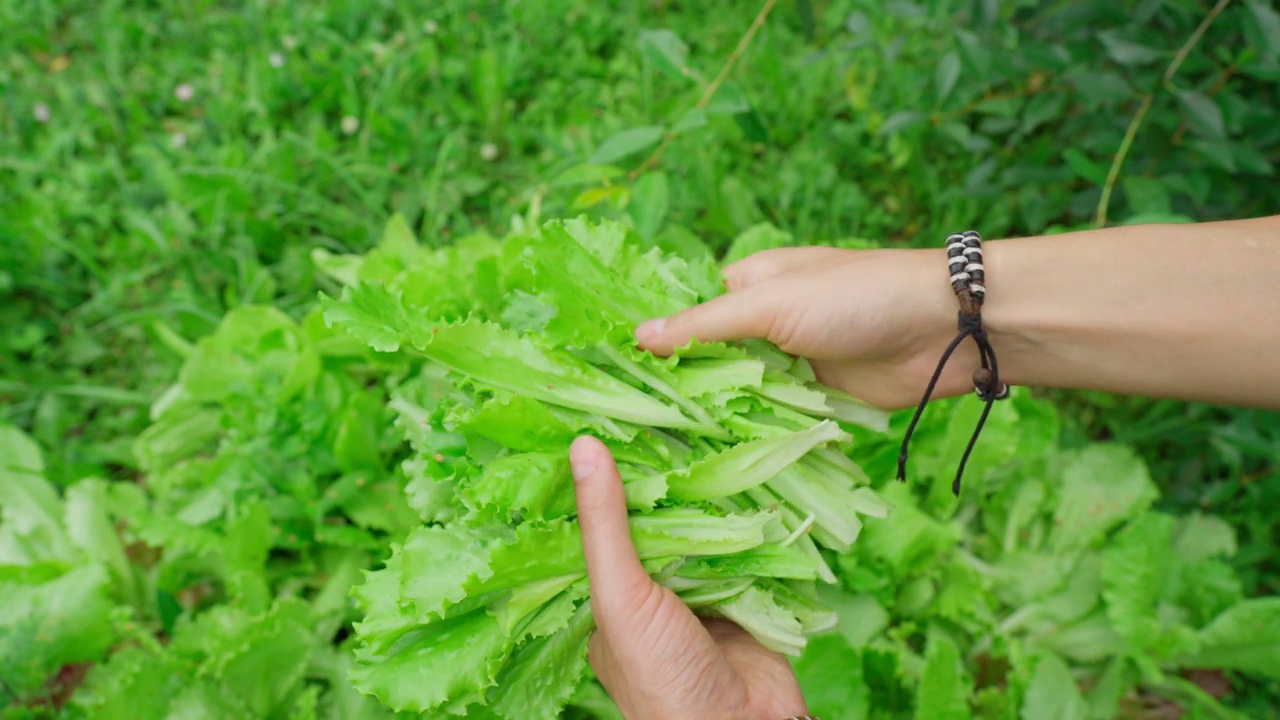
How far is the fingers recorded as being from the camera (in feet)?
5.30

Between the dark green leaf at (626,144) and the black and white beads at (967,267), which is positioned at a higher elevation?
the dark green leaf at (626,144)

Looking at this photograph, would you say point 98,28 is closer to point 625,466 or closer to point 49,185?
point 49,185

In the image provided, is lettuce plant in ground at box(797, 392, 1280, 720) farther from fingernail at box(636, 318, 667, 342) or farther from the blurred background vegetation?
fingernail at box(636, 318, 667, 342)

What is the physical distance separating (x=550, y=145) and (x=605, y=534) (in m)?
1.87

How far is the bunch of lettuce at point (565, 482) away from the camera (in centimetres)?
129

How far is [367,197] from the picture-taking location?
9.24 feet

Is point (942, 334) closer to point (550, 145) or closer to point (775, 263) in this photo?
point (775, 263)

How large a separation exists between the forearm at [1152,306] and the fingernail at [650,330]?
597 millimetres

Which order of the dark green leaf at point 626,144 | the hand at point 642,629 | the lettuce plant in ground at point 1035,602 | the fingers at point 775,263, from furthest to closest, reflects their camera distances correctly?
the lettuce plant in ground at point 1035,602 → the dark green leaf at point 626,144 → the fingers at point 775,263 → the hand at point 642,629

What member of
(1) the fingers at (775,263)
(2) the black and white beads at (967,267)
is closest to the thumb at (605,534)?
(1) the fingers at (775,263)

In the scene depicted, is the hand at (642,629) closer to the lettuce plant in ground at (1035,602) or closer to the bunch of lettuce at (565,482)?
the bunch of lettuce at (565,482)

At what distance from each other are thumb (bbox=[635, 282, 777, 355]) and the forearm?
16.3 inches

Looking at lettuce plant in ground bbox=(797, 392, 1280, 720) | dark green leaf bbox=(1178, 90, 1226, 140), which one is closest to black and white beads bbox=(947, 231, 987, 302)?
lettuce plant in ground bbox=(797, 392, 1280, 720)

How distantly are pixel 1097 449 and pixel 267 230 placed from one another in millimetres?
2769
